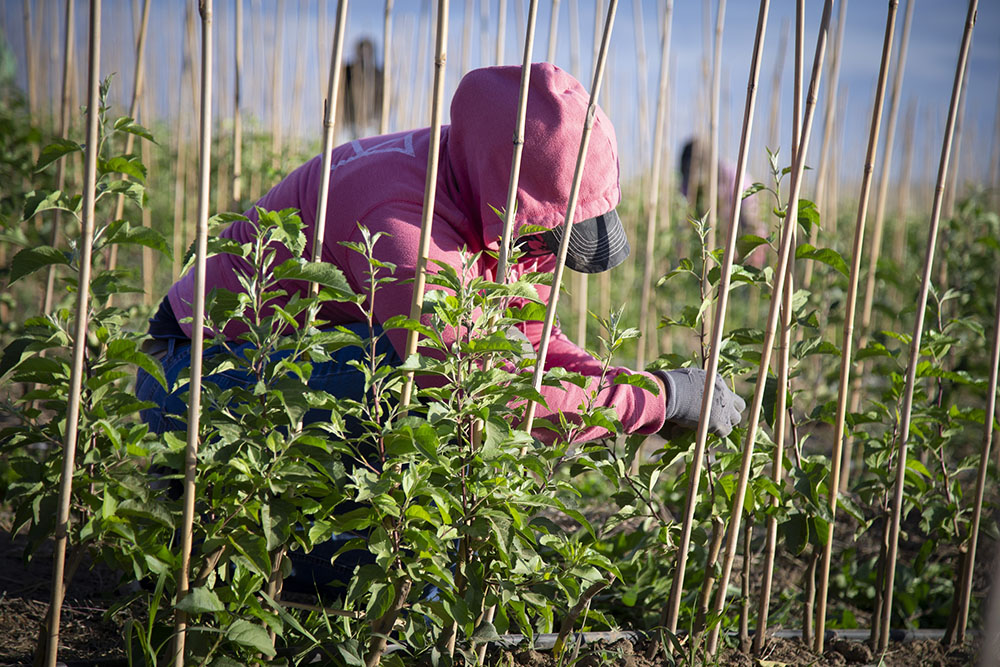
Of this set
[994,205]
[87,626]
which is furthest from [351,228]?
[994,205]

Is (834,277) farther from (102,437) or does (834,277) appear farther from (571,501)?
(102,437)

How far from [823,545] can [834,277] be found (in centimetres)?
140

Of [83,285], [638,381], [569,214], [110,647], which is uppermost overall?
[569,214]

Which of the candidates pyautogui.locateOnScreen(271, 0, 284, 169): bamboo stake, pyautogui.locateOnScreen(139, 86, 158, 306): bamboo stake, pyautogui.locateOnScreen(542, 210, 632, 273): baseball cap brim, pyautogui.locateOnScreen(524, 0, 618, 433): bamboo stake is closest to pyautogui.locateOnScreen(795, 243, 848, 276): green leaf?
pyautogui.locateOnScreen(542, 210, 632, 273): baseball cap brim

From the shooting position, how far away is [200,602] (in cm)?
93

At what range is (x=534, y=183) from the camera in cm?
125

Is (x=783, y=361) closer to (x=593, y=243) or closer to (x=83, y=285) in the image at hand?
(x=593, y=243)

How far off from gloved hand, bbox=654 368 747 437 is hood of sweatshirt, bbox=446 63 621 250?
33 cm

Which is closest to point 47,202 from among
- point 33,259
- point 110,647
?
point 33,259

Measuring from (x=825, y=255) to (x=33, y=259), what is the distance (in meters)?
1.19

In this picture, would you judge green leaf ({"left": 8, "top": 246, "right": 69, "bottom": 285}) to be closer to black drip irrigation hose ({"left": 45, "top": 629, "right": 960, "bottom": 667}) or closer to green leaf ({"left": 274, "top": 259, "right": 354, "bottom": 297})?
green leaf ({"left": 274, "top": 259, "right": 354, "bottom": 297})

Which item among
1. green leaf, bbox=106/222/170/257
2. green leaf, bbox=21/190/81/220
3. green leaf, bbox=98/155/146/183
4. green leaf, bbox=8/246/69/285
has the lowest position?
green leaf, bbox=8/246/69/285

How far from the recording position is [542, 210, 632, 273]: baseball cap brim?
1335 mm

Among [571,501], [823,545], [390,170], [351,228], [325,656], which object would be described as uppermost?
[390,170]
